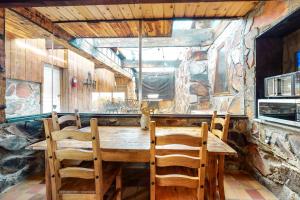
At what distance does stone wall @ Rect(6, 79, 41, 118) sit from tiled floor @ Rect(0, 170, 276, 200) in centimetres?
124

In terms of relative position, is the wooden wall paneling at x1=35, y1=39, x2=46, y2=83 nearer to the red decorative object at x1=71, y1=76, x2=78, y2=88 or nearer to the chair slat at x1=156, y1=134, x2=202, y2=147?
the red decorative object at x1=71, y1=76, x2=78, y2=88

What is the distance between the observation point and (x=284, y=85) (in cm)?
196

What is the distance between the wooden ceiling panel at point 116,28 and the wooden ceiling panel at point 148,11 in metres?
0.15

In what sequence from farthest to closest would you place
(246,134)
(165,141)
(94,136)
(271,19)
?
(246,134), (271,19), (94,136), (165,141)

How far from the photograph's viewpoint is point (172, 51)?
18.9 ft

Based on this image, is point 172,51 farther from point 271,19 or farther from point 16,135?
point 16,135

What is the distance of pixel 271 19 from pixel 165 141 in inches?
76.3

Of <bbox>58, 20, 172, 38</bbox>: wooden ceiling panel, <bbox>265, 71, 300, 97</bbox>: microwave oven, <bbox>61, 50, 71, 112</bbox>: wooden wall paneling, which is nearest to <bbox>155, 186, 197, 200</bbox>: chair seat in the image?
<bbox>265, 71, 300, 97</bbox>: microwave oven

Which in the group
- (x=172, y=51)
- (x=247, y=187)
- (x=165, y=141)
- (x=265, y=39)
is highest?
(x=172, y=51)

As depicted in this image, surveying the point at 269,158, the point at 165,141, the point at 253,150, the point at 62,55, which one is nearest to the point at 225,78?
the point at 253,150

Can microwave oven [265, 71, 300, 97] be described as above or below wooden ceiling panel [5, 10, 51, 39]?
below

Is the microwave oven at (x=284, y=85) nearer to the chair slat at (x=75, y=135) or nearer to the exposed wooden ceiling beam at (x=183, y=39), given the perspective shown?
the chair slat at (x=75, y=135)

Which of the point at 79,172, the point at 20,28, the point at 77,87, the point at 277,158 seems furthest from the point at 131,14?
the point at 77,87

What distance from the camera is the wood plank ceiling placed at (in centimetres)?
268
